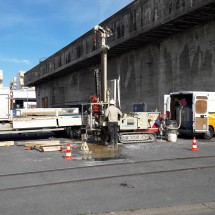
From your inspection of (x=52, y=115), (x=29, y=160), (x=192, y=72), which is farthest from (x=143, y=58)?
(x=29, y=160)

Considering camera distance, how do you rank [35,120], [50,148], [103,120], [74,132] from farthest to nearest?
[74,132]
[35,120]
[103,120]
[50,148]

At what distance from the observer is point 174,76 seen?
2491 centimetres

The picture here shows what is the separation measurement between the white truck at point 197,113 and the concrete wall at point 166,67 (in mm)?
3433

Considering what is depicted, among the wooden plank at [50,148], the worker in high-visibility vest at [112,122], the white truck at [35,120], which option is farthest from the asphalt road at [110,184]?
the white truck at [35,120]

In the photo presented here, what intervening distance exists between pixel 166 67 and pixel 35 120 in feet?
39.9

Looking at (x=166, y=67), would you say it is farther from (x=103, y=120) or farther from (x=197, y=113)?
(x=103, y=120)

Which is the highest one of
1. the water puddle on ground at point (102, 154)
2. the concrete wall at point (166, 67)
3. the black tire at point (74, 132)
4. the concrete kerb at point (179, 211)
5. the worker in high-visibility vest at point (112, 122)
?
the concrete wall at point (166, 67)

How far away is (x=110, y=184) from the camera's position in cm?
757

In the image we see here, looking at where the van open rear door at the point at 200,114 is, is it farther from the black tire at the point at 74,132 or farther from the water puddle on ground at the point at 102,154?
the black tire at the point at 74,132

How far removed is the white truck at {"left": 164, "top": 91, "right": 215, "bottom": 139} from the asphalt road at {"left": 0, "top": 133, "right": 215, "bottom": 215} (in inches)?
210

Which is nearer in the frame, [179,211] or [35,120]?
[179,211]

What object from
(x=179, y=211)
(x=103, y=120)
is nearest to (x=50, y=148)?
(x=103, y=120)

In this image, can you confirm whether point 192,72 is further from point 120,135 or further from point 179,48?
point 120,135

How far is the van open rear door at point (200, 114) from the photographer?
17.5m
